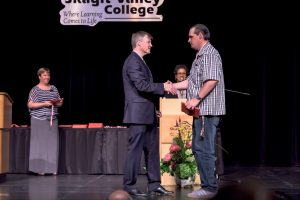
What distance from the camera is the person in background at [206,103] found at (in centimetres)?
433

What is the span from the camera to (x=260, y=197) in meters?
0.83

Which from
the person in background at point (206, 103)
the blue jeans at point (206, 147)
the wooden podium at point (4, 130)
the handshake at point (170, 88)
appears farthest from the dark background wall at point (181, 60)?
the blue jeans at point (206, 147)

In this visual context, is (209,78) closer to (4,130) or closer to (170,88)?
(170,88)

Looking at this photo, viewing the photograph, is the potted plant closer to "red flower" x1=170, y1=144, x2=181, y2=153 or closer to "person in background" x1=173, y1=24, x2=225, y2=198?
"red flower" x1=170, y1=144, x2=181, y2=153

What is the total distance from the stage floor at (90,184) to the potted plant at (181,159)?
0.47 feet

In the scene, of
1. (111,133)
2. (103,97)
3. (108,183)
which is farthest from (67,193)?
(103,97)

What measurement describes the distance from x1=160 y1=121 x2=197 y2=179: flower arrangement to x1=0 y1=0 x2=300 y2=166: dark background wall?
278cm

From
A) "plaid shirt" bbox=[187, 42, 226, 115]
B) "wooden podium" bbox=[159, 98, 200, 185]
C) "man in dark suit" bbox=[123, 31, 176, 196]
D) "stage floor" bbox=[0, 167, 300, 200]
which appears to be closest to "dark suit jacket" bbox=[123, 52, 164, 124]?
"man in dark suit" bbox=[123, 31, 176, 196]

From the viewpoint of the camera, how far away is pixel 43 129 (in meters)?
7.29

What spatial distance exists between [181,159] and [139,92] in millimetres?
1311

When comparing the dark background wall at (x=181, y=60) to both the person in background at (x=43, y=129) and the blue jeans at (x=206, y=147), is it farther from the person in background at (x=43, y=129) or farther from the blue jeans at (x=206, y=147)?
the blue jeans at (x=206, y=147)

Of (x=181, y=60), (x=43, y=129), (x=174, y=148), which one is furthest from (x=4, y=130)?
(x=181, y=60)

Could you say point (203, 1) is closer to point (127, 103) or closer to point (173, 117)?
point (173, 117)

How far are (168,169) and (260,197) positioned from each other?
503cm
